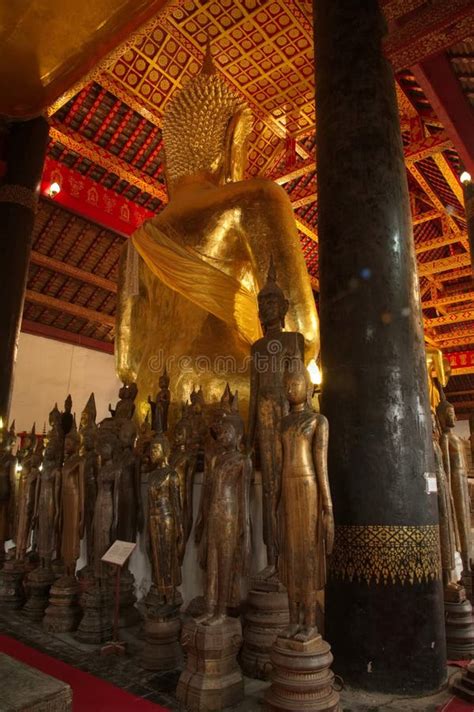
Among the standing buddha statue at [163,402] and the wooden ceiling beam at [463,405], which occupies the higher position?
the wooden ceiling beam at [463,405]

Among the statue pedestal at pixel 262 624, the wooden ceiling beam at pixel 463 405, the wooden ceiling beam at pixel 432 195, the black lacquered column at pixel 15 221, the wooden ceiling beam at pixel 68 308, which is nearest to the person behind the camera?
the statue pedestal at pixel 262 624

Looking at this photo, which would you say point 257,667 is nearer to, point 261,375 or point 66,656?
point 66,656

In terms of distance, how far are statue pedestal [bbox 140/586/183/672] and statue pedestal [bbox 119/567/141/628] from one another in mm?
429

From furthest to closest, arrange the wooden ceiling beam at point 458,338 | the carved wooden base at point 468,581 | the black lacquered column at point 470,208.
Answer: the wooden ceiling beam at point 458,338
the black lacquered column at point 470,208
the carved wooden base at point 468,581

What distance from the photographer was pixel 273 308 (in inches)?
96.5

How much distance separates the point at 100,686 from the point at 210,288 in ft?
7.14

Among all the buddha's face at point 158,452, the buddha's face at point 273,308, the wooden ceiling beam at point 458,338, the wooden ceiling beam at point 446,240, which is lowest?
the buddha's face at point 158,452

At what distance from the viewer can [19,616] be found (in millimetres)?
2809

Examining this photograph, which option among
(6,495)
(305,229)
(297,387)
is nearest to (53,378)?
(305,229)

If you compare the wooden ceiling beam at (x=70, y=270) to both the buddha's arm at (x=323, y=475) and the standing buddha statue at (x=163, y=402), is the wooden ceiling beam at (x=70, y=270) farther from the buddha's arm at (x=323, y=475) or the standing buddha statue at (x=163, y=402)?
the buddha's arm at (x=323, y=475)

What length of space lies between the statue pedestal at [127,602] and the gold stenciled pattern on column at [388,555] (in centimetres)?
110

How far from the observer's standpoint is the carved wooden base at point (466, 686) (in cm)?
192

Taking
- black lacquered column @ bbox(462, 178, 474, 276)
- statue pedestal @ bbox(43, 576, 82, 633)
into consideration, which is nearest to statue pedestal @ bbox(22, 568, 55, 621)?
statue pedestal @ bbox(43, 576, 82, 633)

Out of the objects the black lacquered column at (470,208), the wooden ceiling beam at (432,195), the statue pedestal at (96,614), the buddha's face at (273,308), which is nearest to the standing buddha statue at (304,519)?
the buddha's face at (273,308)
